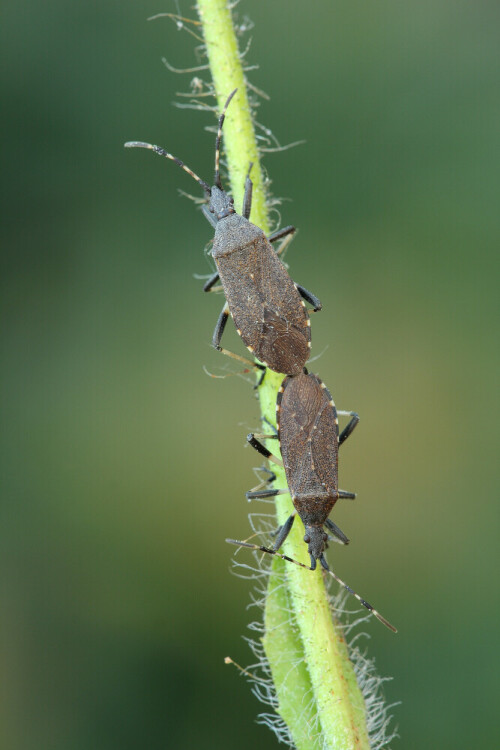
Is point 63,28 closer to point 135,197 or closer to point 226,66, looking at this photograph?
point 135,197

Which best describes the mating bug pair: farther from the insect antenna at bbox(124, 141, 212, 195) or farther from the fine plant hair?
the fine plant hair

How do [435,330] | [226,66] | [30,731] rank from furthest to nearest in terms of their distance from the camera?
[435,330] < [30,731] < [226,66]

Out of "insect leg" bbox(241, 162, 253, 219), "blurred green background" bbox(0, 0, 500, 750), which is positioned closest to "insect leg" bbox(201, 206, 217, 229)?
"insect leg" bbox(241, 162, 253, 219)

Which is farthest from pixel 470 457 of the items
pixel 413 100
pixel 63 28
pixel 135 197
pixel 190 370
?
pixel 63 28

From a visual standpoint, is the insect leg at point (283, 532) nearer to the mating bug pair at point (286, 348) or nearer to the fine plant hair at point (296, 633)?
the fine plant hair at point (296, 633)

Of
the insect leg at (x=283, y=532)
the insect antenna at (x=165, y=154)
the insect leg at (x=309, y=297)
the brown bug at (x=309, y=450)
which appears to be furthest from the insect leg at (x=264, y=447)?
the insect antenna at (x=165, y=154)

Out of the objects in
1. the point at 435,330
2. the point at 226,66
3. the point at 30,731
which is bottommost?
the point at 30,731
